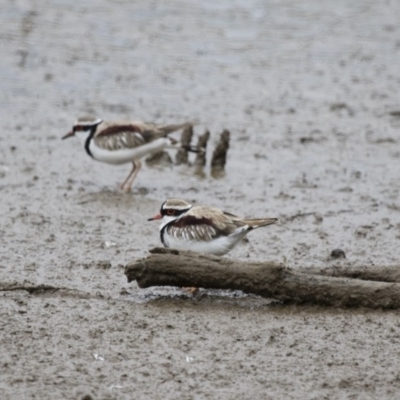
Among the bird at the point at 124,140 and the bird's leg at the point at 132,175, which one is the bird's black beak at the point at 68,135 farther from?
the bird's leg at the point at 132,175

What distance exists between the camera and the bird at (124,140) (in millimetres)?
11633

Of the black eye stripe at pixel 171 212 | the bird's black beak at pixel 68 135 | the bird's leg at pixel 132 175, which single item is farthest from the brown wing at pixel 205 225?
the bird's black beak at pixel 68 135

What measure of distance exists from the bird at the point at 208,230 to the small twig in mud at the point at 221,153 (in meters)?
3.19

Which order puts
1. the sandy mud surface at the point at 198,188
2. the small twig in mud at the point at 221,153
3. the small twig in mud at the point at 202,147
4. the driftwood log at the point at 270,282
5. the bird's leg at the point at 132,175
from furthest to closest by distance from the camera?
the small twig in mud at the point at 202,147, the small twig in mud at the point at 221,153, the bird's leg at the point at 132,175, the driftwood log at the point at 270,282, the sandy mud surface at the point at 198,188

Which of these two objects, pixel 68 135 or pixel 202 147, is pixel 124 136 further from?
pixel 202 147

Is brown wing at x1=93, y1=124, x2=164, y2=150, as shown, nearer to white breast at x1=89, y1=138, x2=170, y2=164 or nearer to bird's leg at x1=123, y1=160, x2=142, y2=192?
white breast at x1=89, y1=138, x2=170, y2=164

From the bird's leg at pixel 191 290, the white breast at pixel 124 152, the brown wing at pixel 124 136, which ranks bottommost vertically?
the bird's leg at pixel 191 290

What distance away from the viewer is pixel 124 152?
1164cm

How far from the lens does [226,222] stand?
8.45 m

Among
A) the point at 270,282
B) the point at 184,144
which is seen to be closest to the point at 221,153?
the point at 184,144

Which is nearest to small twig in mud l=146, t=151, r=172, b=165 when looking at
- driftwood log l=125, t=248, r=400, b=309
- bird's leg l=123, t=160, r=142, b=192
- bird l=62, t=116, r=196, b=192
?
bird l=62, t=116, r=196, b=192

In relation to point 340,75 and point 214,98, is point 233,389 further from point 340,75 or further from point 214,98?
point 340,75

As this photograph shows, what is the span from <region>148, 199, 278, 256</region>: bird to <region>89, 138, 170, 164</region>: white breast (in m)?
3.13

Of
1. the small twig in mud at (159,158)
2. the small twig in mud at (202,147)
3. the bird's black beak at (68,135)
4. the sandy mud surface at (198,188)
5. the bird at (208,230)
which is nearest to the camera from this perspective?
the sandy mud surface at (198,188)
